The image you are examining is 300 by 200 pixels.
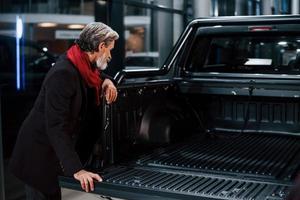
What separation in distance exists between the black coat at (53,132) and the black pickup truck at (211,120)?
0.19 meters

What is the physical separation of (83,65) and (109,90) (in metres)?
0.21

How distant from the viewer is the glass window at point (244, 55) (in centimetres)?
409

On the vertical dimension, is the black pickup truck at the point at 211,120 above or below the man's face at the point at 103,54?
below

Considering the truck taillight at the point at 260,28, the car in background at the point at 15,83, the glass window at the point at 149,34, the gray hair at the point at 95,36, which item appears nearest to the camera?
the gray hair at the point at 95,36

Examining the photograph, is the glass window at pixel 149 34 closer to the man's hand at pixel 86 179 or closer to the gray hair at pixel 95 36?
the gray hair at pixel 95 36

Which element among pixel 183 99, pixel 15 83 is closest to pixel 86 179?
pixel 183 99

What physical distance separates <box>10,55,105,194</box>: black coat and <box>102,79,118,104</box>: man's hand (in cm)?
13

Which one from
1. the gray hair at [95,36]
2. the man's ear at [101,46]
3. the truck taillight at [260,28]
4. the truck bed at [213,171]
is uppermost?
the truck taillight at [260,28]

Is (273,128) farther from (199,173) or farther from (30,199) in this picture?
(30,199)

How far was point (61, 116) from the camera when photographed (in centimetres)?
261

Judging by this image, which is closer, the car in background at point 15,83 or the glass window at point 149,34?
the car in background at point 15,83

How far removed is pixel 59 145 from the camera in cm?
258

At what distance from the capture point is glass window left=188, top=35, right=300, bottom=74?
4086 mm

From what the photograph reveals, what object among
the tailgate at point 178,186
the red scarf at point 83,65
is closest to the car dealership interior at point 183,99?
the tailgate at point 178,186
